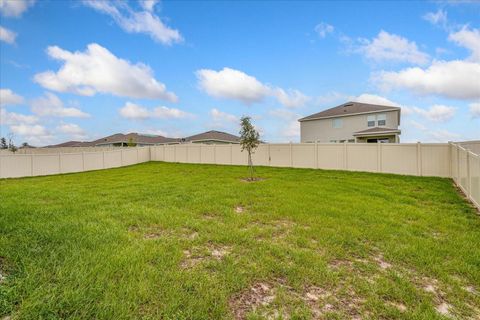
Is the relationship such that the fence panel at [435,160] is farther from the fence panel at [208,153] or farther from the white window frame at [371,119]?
the fence panel at [208,153]

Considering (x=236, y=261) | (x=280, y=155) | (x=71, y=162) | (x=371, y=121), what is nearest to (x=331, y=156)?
(x=280, y=155)

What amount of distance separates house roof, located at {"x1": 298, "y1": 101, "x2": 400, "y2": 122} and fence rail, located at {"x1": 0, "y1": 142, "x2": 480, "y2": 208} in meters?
12.3

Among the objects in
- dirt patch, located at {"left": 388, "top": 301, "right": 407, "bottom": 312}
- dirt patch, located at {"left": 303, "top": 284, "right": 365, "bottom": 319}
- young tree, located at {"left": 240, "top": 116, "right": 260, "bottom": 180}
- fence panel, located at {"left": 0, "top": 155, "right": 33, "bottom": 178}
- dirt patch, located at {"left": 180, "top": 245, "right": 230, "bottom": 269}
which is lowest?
dirt patch, located at {"left": 388, "top": 301, "right": 407, "bottom": 312}

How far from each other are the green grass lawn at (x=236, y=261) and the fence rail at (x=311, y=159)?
3653mm

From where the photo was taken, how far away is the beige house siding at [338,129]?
24.8 metres

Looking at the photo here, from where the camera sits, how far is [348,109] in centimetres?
2678

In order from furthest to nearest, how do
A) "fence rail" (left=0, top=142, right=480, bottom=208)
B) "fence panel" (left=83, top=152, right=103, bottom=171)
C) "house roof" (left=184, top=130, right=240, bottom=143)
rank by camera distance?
"house roof" (left=184, top=130, right=240, bottom=143), "fence panel" (left=83, top=152, right=103, bottom=171), "fence rail" (left=0, top=142, right=480, bottom=208)

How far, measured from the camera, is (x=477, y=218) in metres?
6.02

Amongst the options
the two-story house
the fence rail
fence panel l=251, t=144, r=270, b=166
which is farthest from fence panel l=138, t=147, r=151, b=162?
the two-story house

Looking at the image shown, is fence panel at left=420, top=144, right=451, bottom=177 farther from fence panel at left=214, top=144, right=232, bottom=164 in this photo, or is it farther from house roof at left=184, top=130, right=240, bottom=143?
house roof at left=184, top=130, right=240, bottom=143

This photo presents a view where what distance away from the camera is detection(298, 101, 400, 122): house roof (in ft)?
82.3

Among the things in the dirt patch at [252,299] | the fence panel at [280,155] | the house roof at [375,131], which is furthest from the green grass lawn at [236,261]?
the house roof at [375,131]

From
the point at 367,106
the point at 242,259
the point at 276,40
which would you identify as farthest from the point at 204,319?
the point at 367,106

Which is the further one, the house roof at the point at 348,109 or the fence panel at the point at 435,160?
the house roof at the point at 348,109
